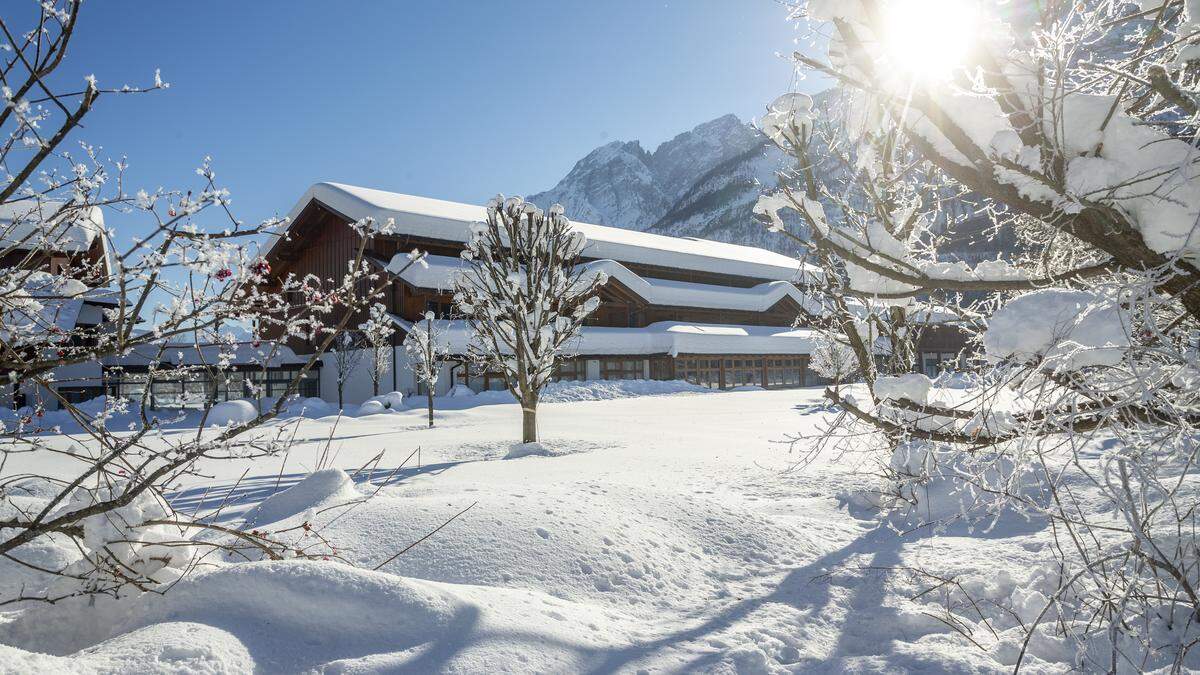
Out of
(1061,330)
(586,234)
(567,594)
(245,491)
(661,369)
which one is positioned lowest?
(245,491)

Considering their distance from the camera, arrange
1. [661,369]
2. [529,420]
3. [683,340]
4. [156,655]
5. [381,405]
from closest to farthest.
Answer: [156,655] < [529,420] < [381,405] < [683,340] < [661,369]

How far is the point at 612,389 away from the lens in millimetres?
28688

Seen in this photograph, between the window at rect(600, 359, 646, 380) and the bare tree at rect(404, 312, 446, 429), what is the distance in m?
9.85

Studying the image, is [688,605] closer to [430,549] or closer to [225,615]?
[430,549]

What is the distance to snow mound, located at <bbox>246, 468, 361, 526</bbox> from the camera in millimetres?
5117

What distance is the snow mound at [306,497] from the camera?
5.12 meters

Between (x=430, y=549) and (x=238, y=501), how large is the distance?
3.81 m

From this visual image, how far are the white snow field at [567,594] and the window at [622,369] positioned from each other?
1004 inches

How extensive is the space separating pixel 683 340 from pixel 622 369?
3.90 m

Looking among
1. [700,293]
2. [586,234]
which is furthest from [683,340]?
[586,234]

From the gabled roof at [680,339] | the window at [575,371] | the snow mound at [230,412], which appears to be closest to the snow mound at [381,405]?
the gabled roof at [680,339]

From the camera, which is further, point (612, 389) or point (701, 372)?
point (701, 372)

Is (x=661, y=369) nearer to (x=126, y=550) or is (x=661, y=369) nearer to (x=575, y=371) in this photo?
(x=575, y=371)

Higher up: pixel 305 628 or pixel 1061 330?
pixel 1061 330
